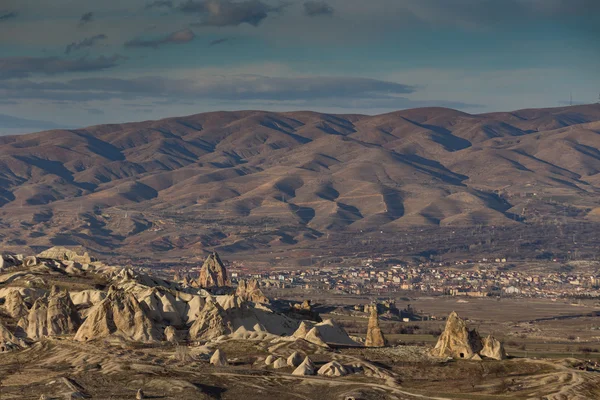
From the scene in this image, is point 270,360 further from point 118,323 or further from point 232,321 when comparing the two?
point 118,323

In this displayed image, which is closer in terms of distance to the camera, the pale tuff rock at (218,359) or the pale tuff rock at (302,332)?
the pale tuff rock at (218,359)

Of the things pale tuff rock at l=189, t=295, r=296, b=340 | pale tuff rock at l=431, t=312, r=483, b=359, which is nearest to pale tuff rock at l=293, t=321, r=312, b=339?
pale tuff rock at l=189, t=295, r=296, b=340

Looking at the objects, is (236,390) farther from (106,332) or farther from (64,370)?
(106,332)

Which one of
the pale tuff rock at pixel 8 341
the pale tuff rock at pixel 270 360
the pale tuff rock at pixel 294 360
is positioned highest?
the pale tuff rock at pixel 294 360

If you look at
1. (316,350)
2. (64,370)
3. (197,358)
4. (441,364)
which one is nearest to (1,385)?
(64,370)

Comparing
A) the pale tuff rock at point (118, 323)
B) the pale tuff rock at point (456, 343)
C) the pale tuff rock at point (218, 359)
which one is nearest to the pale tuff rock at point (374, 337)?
the pale tuff rock at point (456, 343)

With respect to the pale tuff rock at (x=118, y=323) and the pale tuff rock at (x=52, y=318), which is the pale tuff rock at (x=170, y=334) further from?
the pale tuff rock at (x=52, y=318)

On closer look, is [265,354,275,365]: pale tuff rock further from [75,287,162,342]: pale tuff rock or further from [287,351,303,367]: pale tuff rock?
[75,287,162,342]: pale tuff rock
